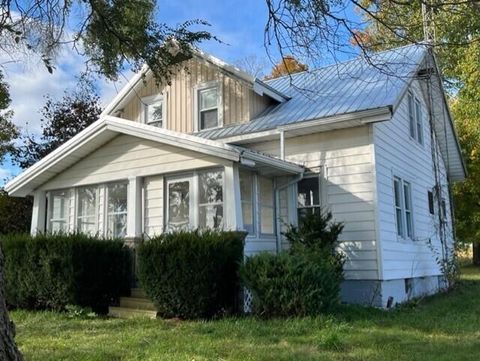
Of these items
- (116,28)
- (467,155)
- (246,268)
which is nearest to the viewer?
(116,28)

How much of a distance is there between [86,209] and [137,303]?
3.45m

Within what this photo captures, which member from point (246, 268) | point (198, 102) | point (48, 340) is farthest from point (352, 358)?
point (198, 102)

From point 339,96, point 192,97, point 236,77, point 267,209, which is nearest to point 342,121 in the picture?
point 339,96

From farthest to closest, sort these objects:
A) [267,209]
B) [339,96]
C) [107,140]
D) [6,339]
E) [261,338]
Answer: [339,96]
[107,140]
[267,209]
[261,338]
[6,339]

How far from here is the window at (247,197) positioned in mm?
10703

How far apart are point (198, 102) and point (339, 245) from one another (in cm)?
543

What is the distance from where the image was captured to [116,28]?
23.5 feet

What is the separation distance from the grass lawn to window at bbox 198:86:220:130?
6094mm

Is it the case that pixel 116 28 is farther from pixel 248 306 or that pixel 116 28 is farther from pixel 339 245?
pixel 339 245

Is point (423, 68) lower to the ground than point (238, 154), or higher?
higher

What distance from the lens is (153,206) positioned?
37.1 ft

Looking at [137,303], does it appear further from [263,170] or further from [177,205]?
[263,170]

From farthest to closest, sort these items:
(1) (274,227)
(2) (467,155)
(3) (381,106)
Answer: (2) (467,155), (1) (274,227), (3) (381,106)

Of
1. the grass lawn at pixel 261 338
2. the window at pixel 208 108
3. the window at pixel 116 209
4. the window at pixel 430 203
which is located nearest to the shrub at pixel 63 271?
the grass lawn at pixel 261 338
